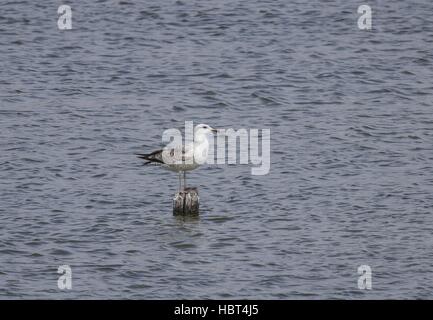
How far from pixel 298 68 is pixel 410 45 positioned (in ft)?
11.1

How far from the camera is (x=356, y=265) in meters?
14.7

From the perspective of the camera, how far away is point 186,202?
16062 mm

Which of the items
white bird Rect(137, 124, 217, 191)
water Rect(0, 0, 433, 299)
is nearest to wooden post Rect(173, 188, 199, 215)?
water Rect(0, 0, 433, 299)

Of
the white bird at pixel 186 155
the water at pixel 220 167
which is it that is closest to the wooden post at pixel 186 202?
the water at pixel 220 167

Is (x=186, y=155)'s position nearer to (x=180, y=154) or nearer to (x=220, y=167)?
(x=180, y=154)

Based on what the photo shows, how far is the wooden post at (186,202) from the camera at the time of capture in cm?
1605

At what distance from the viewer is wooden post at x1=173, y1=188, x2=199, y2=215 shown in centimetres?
1605

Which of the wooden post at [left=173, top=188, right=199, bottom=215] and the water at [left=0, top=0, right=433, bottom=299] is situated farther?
the wooden post at [left=173, top=188, right=199, bottom=215]

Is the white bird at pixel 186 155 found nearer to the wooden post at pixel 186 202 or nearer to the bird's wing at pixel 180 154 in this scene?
the bird's wing at pixel 180 154

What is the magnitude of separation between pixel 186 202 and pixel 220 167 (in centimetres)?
332

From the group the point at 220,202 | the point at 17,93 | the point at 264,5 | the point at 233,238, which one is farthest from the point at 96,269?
the point at 264,5

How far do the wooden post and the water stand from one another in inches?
7.8

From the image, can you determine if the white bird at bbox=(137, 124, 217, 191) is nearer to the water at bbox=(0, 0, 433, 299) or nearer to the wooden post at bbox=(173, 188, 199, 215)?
the wooden post at bbox=(173, 188, 199, 215)
